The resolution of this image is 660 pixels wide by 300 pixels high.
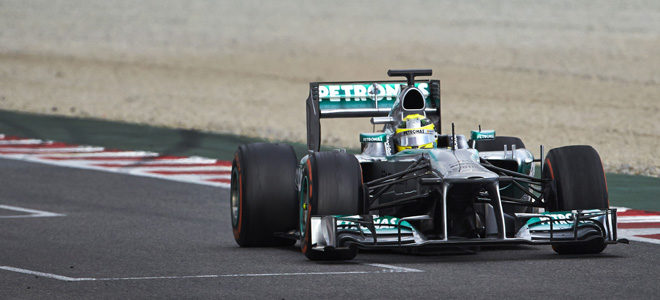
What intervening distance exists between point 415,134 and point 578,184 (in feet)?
5.44

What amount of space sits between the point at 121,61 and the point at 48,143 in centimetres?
1702

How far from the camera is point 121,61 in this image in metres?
38.7

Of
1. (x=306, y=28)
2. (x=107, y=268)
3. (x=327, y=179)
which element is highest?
(x=306, y=28)

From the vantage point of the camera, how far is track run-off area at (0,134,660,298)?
361 inches

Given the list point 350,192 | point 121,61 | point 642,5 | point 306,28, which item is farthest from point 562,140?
point 642,5

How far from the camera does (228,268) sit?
10.4 meters

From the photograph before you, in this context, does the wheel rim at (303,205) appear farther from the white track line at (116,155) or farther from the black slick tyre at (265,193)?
the white track line at (116,155)

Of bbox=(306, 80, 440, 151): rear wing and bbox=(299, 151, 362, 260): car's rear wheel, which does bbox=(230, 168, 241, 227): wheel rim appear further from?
bbox=(299, 151, 362, 260): car's rear wheel

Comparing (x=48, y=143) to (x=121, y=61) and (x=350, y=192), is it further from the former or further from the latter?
(x=121, y=61)

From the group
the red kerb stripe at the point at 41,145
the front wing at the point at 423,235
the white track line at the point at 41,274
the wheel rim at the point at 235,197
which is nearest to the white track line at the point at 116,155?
the red kerb stripe at the point at 41,145

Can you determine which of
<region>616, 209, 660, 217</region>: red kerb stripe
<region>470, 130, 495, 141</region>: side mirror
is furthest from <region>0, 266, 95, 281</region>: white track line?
<region>616, 209, 660, 217</region>: red kerb stripe

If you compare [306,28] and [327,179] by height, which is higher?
[306,28]

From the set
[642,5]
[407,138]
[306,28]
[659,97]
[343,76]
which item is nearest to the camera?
[407,138]

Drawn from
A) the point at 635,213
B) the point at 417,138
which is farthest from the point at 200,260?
the point at 635,213
